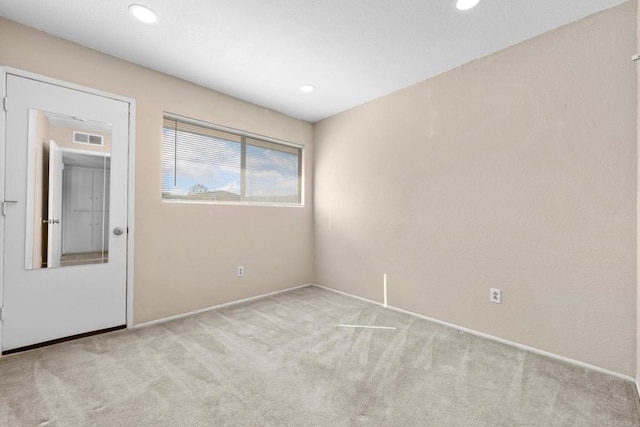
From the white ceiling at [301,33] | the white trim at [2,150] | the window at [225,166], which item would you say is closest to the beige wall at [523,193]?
the white ceiling at [301,33]

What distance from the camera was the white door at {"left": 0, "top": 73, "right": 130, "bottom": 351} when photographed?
2078mm

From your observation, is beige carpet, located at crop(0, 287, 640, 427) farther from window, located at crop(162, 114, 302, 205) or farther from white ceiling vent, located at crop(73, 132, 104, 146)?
white ceiling vent, located at crop(73, 132, 104, 146)

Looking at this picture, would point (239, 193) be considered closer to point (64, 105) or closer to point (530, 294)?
point (64, 105)

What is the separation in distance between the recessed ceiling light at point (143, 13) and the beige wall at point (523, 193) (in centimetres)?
236

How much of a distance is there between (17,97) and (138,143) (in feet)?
2.69

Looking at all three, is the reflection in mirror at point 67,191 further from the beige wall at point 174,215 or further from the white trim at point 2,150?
the beige wall at point 174,215

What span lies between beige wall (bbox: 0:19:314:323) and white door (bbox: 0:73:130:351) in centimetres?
14

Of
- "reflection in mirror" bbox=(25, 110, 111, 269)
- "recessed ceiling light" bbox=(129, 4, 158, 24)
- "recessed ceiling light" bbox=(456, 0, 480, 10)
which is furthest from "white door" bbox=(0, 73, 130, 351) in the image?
"recessed ceiling light" bbox=(456, 0, 480, 10)

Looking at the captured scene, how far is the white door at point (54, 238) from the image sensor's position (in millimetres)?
2078

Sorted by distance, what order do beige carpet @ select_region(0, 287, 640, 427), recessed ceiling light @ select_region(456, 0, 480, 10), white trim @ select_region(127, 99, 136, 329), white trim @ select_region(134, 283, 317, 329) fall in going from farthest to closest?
white trim @ select_region(134, 283, 317, 329)
white trim @ select_region(127, 99, 136, 329)
recessed ceiling light @ select_region(456, 0, 480, 10)
beige carpet @ select_region(0, 287, 640, 427)

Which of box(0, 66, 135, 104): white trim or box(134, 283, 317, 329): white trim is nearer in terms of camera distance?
box(0, 66, 135, 104): white trim

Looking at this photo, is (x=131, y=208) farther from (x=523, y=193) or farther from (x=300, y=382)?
(x=523, y=193)

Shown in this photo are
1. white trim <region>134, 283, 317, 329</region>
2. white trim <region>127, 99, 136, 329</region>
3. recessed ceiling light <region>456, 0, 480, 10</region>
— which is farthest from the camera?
white trim <region>134, 283, 317, 329</region>

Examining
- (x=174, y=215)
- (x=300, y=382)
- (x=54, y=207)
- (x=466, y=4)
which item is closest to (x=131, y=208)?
(x=174, y=215)
